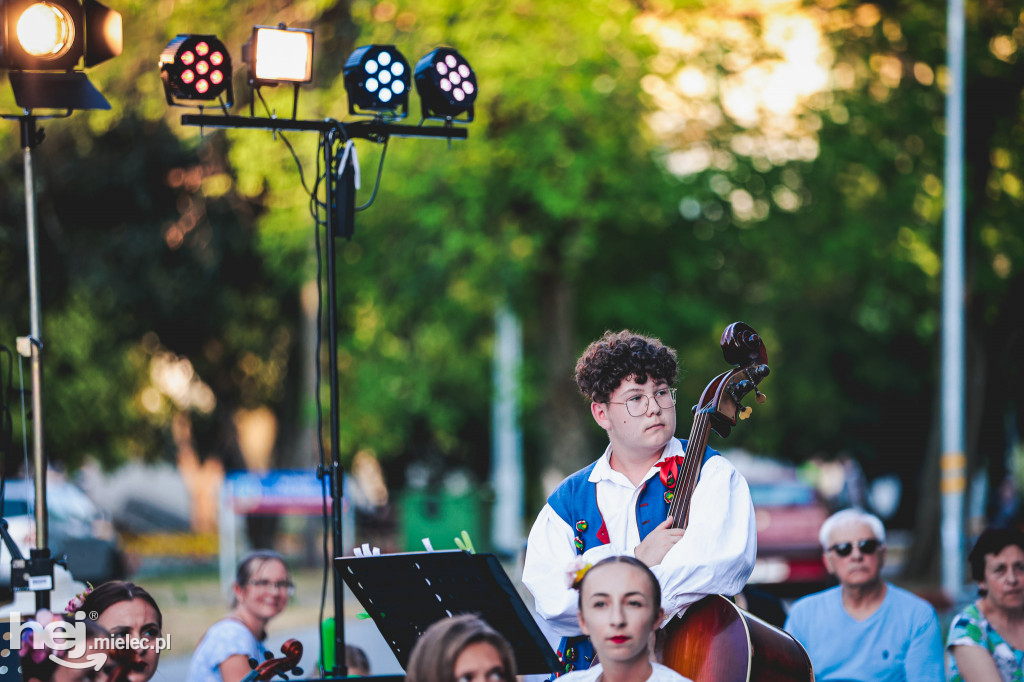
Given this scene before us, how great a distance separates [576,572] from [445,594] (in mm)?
459

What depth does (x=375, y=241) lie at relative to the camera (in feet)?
53.9

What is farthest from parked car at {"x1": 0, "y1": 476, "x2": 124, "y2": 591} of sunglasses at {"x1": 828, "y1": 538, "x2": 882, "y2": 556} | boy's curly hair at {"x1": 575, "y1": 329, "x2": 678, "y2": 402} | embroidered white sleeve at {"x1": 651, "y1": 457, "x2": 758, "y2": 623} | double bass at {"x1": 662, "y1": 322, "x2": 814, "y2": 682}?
embroidered white sleeve at {"x1": 651, "y1": 457, "x2": 758, "y2": 623}

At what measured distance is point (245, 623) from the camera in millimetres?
5285

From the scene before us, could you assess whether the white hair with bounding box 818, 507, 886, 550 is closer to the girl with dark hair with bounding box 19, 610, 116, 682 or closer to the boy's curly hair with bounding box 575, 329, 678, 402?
the boy's curly hair with bounding box 575, 329, 678, 402

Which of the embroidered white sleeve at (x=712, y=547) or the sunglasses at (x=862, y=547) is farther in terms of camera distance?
the sunglasses at (x=862, y=547)

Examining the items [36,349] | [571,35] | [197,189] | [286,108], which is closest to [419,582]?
[36,349]

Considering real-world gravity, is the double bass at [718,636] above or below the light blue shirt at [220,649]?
above

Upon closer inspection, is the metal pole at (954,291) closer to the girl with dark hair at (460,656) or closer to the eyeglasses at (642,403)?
the eyeglasses at (642,403)

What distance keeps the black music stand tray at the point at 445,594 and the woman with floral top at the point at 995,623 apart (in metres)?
1.97

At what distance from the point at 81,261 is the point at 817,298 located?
13639 millimetres

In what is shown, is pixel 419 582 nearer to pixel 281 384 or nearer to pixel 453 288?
pixel 453 288

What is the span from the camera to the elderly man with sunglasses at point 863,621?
17.7 feet

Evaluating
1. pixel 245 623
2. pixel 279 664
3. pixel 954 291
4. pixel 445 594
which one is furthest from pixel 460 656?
pixel 954 291

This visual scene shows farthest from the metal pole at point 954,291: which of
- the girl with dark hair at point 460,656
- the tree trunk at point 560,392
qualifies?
the girl with dark hair at point 460,656
